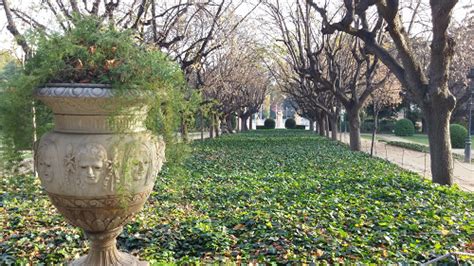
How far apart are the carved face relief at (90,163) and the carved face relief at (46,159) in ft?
0.67

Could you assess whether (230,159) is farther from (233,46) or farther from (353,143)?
(233,46)

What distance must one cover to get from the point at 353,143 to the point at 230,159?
22.7ft

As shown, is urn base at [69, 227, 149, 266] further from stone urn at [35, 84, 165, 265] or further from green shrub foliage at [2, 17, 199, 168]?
green shrub foliage at [2, 17, 199, 168]

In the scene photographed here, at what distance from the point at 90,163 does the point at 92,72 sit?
2.16 feet

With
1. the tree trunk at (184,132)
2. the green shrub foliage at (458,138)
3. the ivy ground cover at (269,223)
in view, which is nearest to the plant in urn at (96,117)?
the tree trunk at (184,132)

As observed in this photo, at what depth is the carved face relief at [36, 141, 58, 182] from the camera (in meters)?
2.86

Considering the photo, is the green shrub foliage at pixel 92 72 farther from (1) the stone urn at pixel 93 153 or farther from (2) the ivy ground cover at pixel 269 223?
(2) the ivy ground cover at pixel 269 223

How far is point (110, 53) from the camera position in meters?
3.08

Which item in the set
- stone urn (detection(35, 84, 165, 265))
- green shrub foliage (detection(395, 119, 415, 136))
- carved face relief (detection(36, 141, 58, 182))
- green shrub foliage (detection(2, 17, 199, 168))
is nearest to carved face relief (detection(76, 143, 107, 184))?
stone urn (detection(35, 84, 165, 265))

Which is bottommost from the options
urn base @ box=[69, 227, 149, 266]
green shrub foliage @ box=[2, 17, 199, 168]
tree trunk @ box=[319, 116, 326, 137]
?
urn base @ box=[69, 227, 149, 266]

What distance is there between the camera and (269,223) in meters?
5.40

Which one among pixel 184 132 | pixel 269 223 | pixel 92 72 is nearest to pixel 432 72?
pixel 269 223

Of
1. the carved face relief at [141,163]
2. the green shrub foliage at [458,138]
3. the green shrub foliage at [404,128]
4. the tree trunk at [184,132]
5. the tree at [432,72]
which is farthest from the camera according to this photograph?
the green shrub foliage at [404,128]

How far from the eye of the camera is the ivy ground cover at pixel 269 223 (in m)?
4.41
